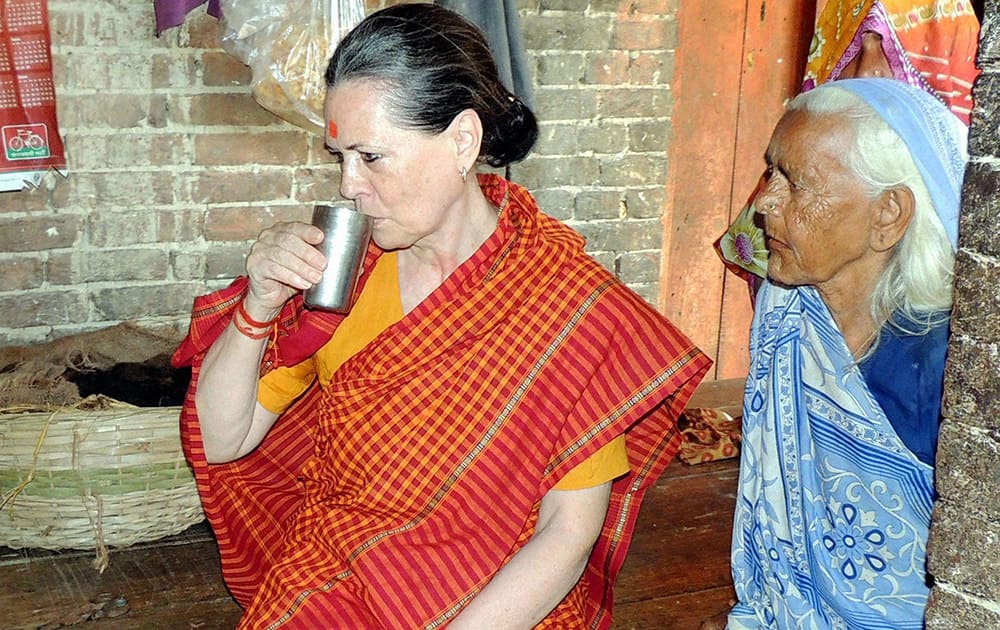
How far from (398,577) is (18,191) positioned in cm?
208

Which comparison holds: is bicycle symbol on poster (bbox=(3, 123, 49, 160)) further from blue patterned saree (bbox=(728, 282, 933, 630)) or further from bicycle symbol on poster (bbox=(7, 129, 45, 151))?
blue patterned saree (bbox=(728, 282, 933, 630))

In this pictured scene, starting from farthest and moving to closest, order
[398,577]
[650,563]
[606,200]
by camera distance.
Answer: [606,200] → [650,563] → [398,577]

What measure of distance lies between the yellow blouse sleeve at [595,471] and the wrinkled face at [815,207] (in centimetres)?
40

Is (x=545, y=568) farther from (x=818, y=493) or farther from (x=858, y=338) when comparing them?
(x=858, y=338)

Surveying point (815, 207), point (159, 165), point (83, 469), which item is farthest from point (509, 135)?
point (159, 165)

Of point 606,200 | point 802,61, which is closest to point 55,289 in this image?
point 606,200

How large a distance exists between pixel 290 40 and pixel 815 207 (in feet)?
6.23

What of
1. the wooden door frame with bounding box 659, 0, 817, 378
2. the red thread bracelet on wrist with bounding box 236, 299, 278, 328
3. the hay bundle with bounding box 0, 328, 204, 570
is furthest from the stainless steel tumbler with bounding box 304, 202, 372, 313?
the wooden door frame with bounding box 659, 0, 817, 378

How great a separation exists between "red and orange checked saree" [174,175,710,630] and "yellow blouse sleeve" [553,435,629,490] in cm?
2

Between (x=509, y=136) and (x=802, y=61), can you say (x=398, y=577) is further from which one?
(x=802, y=61)

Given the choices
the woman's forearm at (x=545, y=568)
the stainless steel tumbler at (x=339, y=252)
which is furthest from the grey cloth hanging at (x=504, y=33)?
the woman's forearm at (x=545, y=568)

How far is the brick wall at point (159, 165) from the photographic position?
339cm

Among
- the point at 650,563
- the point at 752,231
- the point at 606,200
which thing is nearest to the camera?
the point at 752,231

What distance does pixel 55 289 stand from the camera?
349cm
